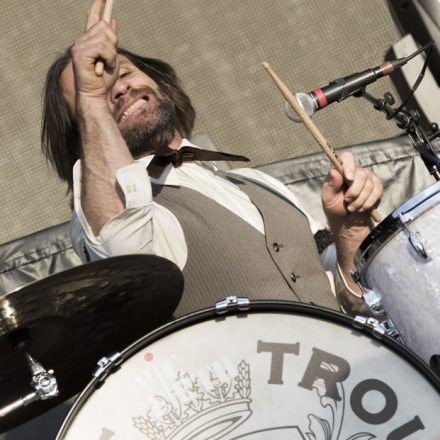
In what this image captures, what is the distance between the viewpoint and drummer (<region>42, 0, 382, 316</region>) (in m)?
1.28

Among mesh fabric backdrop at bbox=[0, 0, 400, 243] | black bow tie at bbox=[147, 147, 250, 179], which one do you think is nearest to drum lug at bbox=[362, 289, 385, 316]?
black bow tie at bbox=[147, 147, 250, 179]

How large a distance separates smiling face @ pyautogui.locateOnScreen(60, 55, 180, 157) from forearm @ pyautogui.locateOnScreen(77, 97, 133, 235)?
0.78ft

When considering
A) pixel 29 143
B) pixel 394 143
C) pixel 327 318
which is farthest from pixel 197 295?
pixel 29 143

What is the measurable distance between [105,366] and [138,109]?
2.53 feet

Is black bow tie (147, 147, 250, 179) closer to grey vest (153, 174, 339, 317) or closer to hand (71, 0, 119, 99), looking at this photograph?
grey vest (153, 174, 339, 317)

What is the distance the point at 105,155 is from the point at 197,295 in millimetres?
292

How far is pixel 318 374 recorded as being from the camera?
101 cm

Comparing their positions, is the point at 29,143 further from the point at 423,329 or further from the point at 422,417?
the point at 422,417

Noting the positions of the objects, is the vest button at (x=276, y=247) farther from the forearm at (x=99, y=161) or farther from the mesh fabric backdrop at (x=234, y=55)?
the mesh fabric backdrop at (x=234, y=55)

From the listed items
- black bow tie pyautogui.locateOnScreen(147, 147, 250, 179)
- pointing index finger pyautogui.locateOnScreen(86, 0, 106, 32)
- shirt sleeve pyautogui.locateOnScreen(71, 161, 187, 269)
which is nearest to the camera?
shirt sleeve pyautogui.locateOnScreen(71, 161, 187, 269)

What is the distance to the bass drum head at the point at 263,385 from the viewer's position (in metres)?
0.98

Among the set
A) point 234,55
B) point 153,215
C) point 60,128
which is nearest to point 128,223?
point 153,215

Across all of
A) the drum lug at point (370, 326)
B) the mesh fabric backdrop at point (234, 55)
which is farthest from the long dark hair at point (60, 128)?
the drum lug at point (370, 326)

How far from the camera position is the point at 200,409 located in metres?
1.00
